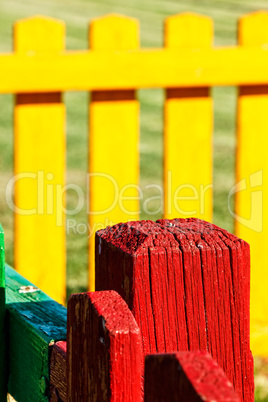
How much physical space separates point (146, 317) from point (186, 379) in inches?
10.4

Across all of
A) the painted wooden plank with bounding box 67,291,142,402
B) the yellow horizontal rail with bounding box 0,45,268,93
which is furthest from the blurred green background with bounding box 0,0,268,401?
the painted wooden plank with bounding box 67,291,142,402

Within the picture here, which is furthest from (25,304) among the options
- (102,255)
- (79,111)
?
(79,111)

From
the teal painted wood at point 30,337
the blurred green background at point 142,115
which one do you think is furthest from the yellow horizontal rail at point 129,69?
the teal painted wood at point 30,337

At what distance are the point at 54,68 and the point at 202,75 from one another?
1.75ft

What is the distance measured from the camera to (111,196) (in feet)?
8.28

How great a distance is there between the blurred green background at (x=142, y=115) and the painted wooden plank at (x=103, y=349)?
1.56 metres

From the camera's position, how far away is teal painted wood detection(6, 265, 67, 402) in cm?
96

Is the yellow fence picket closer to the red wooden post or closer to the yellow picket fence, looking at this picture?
the yellow picket fence

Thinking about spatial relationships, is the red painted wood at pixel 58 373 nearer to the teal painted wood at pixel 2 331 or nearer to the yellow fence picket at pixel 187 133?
the teal painted wood at pixel 2 331

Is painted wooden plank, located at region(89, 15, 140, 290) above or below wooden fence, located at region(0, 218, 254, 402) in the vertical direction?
above

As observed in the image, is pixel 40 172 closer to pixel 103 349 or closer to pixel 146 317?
pixel 146 317

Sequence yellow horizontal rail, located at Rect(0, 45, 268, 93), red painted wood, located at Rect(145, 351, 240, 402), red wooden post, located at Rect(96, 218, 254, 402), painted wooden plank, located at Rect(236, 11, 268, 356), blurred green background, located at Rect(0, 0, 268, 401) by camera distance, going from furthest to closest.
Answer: blurred green background, located at Rect(0, 0, 268, 401), painted wooden plank, located at Rect(236, 11, 268, 356), yellow horizontal rail, located at Rect(0, 45, 268, 93), red wooden post, located at Rect(96, 218, 254, 402), red painted wood, located at Rect(145, 351, 240, 402)

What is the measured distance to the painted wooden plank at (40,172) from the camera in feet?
8.09

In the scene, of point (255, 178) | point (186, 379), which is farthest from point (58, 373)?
point (255, 178)
